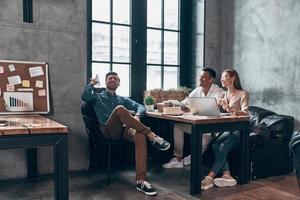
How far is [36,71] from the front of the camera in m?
3.90

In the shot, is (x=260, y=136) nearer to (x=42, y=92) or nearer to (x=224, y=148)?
(x=224, y=148)

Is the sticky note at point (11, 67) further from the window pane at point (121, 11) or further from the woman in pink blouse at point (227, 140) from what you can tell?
the woman in pink blouse at point (227, 140)

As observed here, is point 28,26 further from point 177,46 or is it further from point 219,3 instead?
point 219,3

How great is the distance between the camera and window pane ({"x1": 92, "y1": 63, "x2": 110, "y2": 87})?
4.47m

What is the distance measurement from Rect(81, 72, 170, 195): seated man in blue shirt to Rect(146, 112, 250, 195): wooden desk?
0.34 m

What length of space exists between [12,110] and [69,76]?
82 cm

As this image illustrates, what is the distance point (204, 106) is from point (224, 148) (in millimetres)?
549

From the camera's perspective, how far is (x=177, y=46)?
528 cm

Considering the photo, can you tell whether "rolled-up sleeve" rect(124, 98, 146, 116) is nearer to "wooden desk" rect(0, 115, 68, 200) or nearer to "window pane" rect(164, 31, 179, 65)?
"window pane" rect(164, 31, 179, 65)

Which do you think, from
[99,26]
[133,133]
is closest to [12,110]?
[133,133]

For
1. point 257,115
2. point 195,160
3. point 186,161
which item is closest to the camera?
point 195,160

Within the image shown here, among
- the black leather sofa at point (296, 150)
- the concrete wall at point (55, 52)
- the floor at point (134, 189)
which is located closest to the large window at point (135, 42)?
the concrete wall at point (55, 52)

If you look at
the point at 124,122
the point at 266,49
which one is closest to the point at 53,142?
the point at 124,122

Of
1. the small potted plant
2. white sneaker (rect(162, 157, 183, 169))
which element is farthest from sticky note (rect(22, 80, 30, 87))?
white sneaker (rect(162, 157, 183, 169))
